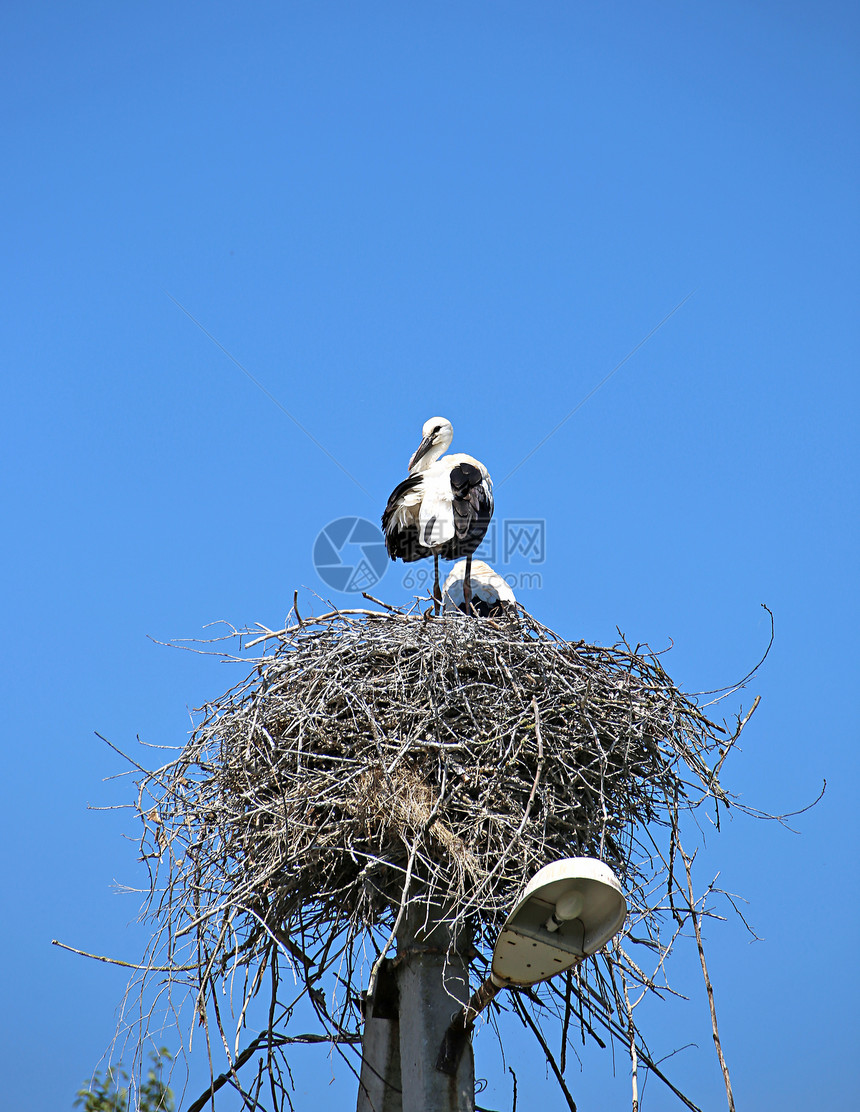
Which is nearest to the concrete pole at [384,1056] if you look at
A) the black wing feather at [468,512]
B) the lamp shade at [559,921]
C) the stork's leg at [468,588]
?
the lamp shade at [559,921]

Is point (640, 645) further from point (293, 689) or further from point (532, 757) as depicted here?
point (293, 689)

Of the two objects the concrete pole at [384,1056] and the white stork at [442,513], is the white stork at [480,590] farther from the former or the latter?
the concrete pole at [384,1056]

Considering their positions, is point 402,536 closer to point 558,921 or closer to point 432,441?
point 432,441

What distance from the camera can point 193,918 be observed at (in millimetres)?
4754

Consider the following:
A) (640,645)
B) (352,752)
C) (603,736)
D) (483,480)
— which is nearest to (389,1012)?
(352,752)

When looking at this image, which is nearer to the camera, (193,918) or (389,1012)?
(193,918)

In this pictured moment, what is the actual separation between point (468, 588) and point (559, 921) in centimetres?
372

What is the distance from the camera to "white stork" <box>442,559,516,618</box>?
720cm

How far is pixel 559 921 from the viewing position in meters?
3.64

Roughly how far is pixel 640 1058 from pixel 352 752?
1.72 metres

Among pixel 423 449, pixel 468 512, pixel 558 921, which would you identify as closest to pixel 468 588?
pixel 468 512

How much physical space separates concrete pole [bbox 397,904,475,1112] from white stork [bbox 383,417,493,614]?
2.57 m

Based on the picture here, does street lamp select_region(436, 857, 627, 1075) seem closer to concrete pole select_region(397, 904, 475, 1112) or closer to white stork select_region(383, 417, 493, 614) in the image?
concrete pole select_region(397, 904, 475, 1112)

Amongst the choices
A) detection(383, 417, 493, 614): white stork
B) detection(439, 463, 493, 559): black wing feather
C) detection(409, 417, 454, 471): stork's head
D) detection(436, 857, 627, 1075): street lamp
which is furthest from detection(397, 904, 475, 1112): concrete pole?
detection(409, 417, 454, 471): stork's head
